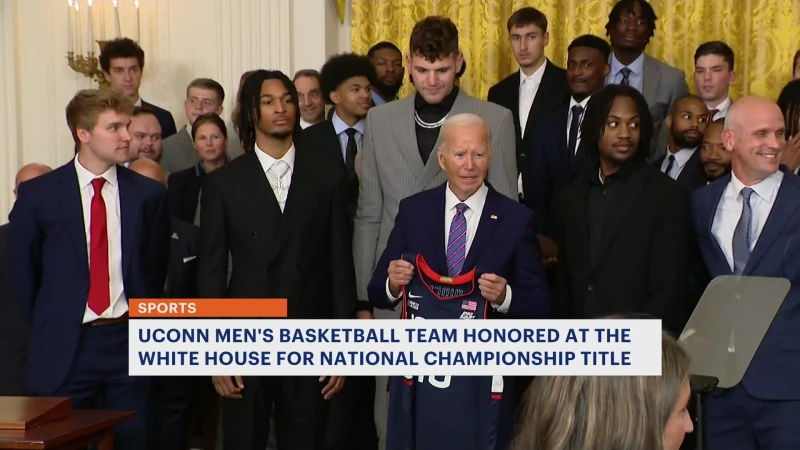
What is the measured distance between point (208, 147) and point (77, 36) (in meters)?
1.80

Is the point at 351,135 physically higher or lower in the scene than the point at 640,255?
higher

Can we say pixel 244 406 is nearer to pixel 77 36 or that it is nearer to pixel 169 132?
pixel 169 132

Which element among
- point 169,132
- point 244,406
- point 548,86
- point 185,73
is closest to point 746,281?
point 244,406

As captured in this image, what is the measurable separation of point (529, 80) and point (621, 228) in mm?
1765

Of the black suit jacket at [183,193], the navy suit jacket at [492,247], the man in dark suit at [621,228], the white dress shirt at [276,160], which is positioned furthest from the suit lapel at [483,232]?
the black suit jacket at [183,193]

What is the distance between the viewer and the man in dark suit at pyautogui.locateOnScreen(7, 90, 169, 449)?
3.88m

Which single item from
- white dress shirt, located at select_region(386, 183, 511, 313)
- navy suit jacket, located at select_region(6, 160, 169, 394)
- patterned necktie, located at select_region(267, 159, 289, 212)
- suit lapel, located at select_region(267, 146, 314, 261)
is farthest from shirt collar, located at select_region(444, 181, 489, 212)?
navy suit jacket, located at select_region(6, 160, 169, 394)

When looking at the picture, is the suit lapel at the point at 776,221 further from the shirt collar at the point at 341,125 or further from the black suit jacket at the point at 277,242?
the shirt collar at the point at 341,125

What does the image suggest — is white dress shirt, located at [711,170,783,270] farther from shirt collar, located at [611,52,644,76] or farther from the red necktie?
the red necktie

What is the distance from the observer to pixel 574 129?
4.98m


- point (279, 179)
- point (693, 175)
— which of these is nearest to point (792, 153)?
point (693, 175)

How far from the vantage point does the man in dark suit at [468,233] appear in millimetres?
3764

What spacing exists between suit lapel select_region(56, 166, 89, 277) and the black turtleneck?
132cm

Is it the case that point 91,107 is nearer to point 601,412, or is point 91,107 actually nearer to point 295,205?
point 295,205
